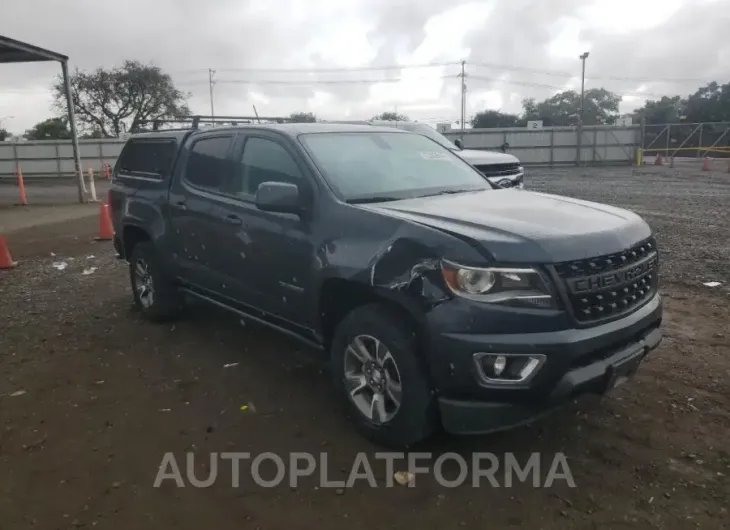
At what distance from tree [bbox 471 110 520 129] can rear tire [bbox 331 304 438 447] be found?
6216cm

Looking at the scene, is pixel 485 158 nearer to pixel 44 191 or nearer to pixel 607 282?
pixel 607 282

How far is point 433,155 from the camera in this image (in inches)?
193

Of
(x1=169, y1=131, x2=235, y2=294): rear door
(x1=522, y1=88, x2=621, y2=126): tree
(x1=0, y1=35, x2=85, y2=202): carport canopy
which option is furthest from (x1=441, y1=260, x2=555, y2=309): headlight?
(x1=522, y1=88, x2=621, y2=126): tree

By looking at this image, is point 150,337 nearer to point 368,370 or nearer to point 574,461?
point 368,370

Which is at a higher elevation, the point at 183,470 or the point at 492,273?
the point at 492,273

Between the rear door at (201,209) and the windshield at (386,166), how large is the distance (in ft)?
3.01

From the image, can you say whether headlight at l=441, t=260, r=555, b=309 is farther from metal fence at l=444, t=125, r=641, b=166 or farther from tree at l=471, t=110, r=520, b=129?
tree at l=471, t=110, r=520, b=129

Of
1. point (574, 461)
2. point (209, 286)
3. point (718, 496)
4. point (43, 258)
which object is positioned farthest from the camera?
point (43, 258)

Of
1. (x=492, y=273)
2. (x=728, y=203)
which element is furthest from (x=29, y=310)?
(x=728, y=203)

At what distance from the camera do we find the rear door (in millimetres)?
4879

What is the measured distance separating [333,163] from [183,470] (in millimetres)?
2104

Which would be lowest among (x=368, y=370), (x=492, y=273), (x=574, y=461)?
(x=574, y=461)

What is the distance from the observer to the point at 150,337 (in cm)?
577

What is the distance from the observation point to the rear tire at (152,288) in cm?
585
